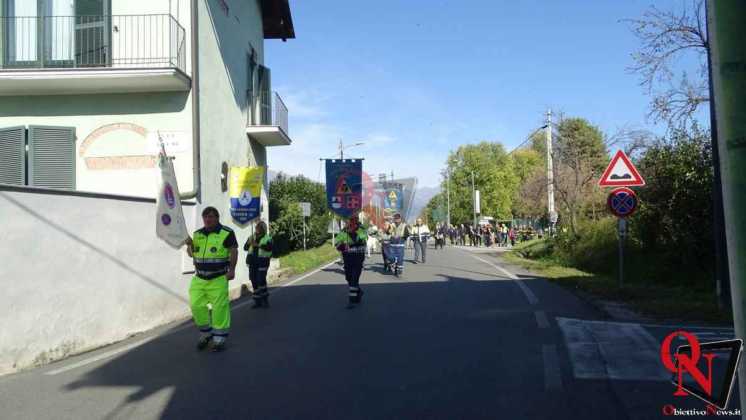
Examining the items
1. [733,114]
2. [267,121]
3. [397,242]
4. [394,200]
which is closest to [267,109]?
[267,121]

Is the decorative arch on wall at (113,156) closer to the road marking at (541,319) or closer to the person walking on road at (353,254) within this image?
the person walking on road at (353,254)

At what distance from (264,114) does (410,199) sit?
116 ft

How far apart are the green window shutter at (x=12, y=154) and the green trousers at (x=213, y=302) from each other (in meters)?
7.61

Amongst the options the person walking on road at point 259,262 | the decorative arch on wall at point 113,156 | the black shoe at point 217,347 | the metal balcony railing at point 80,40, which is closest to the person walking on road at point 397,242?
the person walking on road at point 259,262

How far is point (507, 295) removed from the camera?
38.6 ft

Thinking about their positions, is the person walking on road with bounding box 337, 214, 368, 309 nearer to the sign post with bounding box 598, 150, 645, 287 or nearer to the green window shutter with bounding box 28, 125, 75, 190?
the sign post with bounding box 598, 150, 645, 287

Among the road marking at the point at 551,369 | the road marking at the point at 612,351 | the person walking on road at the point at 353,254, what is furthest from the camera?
the person walking on road at the point at 353,254

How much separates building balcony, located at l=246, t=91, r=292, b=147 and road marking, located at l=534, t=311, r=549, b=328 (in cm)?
1020

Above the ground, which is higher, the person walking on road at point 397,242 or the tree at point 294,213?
the tree at point 294,213

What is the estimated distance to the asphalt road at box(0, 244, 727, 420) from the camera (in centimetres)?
477

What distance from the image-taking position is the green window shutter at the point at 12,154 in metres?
12.6

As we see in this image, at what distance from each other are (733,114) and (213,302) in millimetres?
6371

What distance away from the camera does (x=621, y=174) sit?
37.5 ft

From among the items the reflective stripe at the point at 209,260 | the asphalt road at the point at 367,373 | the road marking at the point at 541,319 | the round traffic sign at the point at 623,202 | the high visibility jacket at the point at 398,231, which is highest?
the round traffic sign at the point at 623,202
